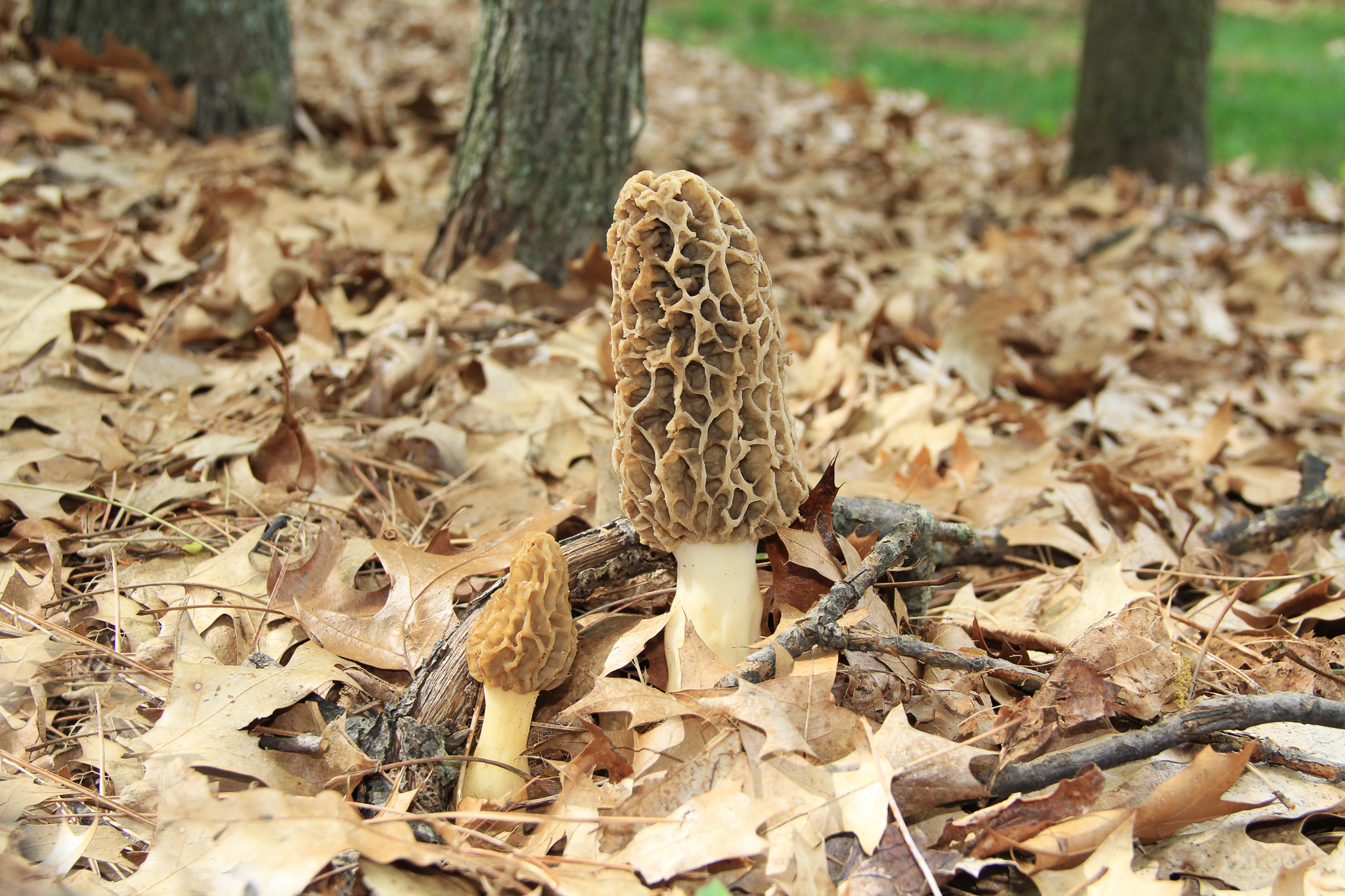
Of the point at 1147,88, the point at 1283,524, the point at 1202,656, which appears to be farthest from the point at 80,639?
the point at 1147,88

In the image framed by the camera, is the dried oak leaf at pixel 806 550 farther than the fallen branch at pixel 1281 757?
Yes

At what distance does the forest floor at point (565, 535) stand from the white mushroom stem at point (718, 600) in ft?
0.39

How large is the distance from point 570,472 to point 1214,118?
12.5 meters

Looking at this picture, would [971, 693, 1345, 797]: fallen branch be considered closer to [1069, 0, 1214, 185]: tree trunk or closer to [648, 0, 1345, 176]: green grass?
[1069, 0, 1214, 185]: tree trunk

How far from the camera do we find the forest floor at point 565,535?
80.4 inches

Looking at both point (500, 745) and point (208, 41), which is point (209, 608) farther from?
point (208, 41)

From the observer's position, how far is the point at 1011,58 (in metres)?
18.5

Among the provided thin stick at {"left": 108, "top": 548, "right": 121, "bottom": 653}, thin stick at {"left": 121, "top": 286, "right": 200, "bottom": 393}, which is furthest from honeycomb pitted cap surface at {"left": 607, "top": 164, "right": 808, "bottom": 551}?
thin stick at {"left": 121, "top": 286, "right": 200, "bottom": 393}

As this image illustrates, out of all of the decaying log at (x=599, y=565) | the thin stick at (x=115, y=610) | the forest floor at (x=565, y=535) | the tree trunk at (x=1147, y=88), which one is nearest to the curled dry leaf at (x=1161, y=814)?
the forest floor at (x=565, y=535)

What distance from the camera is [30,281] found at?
371cm

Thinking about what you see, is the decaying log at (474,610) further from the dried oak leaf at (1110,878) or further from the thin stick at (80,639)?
the dried oak leaf at (1110,878)

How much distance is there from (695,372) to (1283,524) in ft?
7.44

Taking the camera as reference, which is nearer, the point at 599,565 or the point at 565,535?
the point at 599,565

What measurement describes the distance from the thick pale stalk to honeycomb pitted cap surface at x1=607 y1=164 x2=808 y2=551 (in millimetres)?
582
